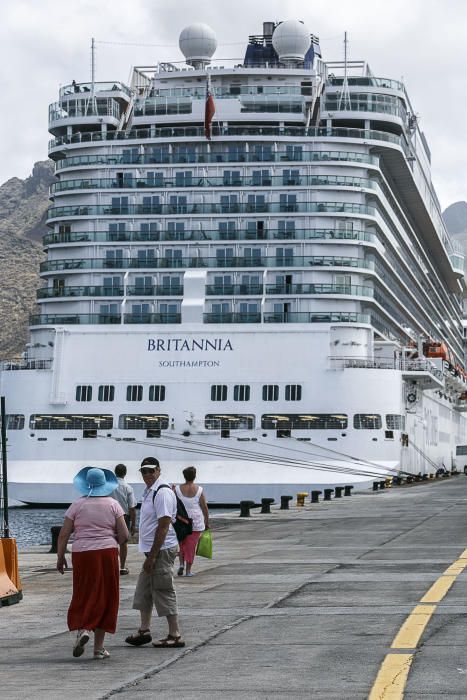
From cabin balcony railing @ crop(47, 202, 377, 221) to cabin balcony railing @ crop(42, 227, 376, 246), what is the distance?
973 mm

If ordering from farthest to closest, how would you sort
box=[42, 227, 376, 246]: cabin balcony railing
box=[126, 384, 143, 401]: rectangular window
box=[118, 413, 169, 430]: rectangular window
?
box=[42, 227, 376, 246]: cabin balcony railing, box=[126, 384, 143, 401]: rectangular window, box=[118, 413, 169, 430]: rectangular window

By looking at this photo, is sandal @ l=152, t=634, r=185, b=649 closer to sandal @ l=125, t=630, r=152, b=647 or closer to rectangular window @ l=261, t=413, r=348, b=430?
sandal @ l=125, t=630, r=152, b=647

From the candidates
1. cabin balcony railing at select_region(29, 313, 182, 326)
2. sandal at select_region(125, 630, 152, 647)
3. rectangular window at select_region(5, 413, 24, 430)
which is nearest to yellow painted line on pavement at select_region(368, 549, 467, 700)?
sandal at select_region(125, 630, 152, 647)

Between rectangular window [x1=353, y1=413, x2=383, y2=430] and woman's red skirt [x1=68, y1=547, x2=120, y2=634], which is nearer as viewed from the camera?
woman's red skirt [x1=68, y1=547, x2=120, y2=634]

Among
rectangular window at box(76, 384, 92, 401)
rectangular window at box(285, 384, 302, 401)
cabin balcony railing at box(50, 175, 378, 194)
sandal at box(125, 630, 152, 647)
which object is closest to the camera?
sandal at box(125, 630, 152, 647)

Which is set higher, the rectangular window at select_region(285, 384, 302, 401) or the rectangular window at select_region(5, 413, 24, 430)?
the rectangular window at select_region(285, 384, 302, 401)

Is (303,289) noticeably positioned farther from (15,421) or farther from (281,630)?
(281,630)

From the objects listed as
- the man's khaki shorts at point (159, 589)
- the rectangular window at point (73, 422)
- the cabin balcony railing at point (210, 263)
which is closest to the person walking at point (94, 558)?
the man's khaki shorts at point (159, 589)

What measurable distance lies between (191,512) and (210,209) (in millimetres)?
41216

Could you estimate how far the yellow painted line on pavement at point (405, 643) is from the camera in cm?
1016

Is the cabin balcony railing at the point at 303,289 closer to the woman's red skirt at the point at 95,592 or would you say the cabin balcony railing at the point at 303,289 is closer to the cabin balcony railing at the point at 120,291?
the cabin balcony railing at the point at 120,291

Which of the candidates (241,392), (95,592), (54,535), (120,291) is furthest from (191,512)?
(120,291)

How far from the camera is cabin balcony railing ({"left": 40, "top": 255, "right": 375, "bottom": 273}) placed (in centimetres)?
5919

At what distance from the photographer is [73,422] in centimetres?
5472
